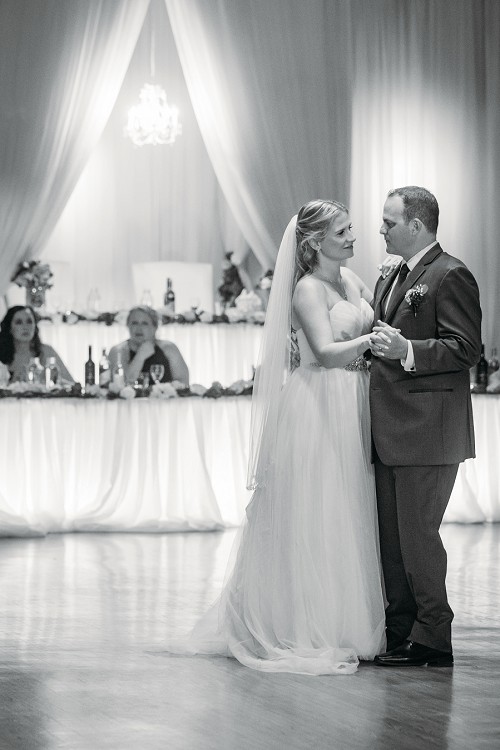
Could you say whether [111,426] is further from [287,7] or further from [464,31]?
[464,31]

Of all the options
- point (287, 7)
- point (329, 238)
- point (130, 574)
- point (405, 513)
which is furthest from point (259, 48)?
point (405, 513)

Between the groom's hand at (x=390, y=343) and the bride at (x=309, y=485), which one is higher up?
the groom's hand at (x=390, y=343)

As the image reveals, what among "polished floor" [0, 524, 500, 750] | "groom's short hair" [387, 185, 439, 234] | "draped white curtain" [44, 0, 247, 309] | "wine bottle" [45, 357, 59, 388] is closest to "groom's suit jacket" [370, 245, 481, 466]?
"groom's short hair" [387, 185, 439, 234]

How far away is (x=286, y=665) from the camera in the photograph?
3.84 m

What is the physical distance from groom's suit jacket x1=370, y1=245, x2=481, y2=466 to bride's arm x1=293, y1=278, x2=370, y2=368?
0.12 metres

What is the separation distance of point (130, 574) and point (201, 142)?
5.34m

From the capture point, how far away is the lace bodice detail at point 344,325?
409 centimetres

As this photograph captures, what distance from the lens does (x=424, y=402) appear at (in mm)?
3842

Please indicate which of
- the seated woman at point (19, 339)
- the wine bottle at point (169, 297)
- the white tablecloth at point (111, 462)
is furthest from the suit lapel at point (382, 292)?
the wine bottle at point (169, 297)

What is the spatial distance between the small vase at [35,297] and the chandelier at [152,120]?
1.51 meters

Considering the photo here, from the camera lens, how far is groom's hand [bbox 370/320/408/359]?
12.2ft

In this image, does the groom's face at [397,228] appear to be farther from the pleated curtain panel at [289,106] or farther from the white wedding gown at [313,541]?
the pleated curtain panel at [289,106]

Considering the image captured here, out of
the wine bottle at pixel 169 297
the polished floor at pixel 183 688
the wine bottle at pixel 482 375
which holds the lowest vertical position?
the polished floor at pixel 183 688

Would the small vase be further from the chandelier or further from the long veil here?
the long veil
